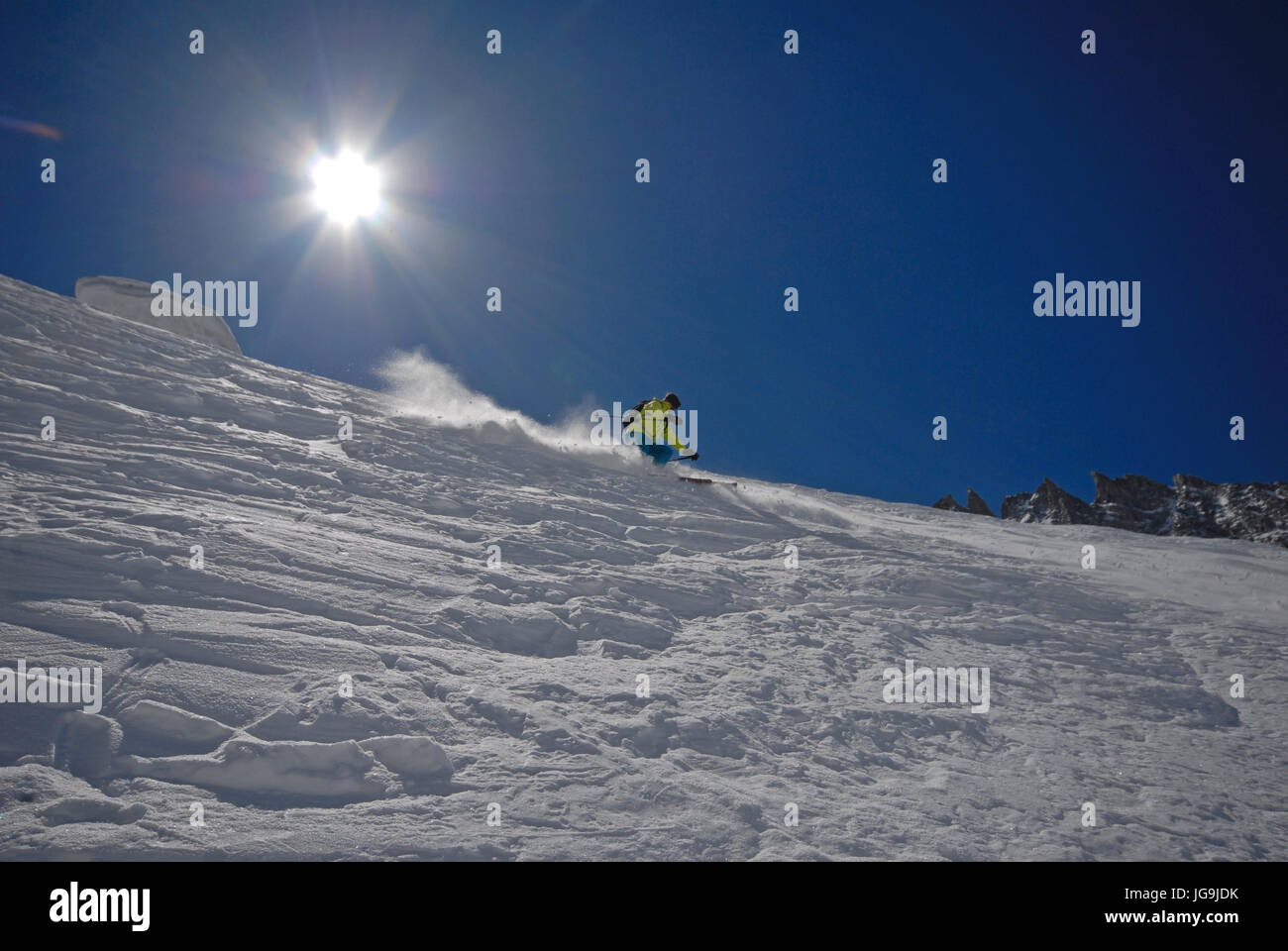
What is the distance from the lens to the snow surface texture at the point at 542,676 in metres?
3.82

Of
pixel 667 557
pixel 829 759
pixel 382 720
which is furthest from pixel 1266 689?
pixel 382 720

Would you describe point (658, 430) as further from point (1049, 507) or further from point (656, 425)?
point (1049, 507)

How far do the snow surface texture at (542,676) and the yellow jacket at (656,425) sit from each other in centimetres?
526

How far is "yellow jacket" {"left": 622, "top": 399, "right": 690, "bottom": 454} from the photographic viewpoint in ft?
53.2

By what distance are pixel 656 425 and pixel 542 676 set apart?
11181mm

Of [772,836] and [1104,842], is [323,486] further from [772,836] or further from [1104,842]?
[1104,842]

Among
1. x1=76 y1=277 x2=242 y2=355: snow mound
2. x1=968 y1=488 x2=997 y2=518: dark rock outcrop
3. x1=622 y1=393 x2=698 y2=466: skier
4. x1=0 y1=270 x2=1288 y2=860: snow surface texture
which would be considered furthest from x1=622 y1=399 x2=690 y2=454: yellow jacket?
x1=968 y1=488 x2=997 y2=518: dark rock outcrop

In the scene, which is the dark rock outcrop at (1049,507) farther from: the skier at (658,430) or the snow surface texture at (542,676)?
the snow surface texture at (542,676)

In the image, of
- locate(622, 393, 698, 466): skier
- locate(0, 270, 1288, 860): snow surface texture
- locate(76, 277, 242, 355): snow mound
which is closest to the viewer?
locate(0, 270, 1288, 860): snow surface texture

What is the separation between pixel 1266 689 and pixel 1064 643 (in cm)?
168

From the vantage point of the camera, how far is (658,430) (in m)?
16.4

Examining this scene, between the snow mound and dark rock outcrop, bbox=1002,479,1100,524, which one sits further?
dark rock outcrop, bbox=1002,479,1100,524

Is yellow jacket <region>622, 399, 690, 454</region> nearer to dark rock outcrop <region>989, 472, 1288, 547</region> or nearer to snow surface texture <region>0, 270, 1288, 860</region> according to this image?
snow surface texture <region>0, 270, 1288, 860</region>

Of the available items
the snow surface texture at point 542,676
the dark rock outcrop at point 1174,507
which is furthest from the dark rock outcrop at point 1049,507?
the snow surface texture at point 542,676
